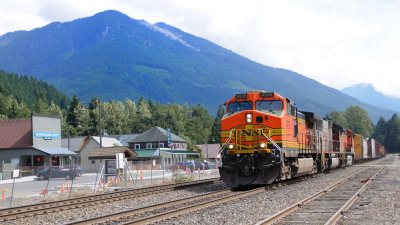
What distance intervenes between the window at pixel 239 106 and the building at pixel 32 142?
127 feet

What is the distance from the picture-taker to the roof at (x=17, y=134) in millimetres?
55062

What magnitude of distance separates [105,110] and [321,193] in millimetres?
122877

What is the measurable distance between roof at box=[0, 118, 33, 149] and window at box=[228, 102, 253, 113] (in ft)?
134

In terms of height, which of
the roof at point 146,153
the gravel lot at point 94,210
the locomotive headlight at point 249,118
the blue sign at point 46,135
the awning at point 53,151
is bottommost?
the gravel lot at point 94,210

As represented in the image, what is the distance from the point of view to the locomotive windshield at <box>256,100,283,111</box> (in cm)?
2039

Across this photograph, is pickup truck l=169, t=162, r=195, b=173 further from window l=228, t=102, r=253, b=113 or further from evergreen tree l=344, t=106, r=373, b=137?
evergreen tree l=344, t=106, r=373, b=137

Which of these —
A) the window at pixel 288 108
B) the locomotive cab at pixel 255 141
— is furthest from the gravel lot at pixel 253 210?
the window at pixel 288 108

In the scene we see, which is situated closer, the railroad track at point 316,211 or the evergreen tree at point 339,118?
the railroad track at point 316,211

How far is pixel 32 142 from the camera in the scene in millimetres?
54188

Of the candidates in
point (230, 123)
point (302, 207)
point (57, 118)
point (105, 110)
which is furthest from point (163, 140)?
point (302, 207)

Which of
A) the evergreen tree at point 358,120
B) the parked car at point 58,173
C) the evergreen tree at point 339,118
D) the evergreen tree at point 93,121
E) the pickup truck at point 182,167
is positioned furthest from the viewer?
the evergreen tree at point 358,120

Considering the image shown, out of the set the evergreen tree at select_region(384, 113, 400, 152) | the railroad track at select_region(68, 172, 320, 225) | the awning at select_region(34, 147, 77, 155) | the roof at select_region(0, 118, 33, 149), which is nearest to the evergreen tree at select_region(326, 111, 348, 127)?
the evergreen tree at select_region(384, 113, 400, 152)

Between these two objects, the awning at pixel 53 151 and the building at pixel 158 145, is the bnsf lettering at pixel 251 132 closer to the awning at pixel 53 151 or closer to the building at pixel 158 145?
the awning at pixel 53 151

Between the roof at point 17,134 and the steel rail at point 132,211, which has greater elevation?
the roof at point 17,134
